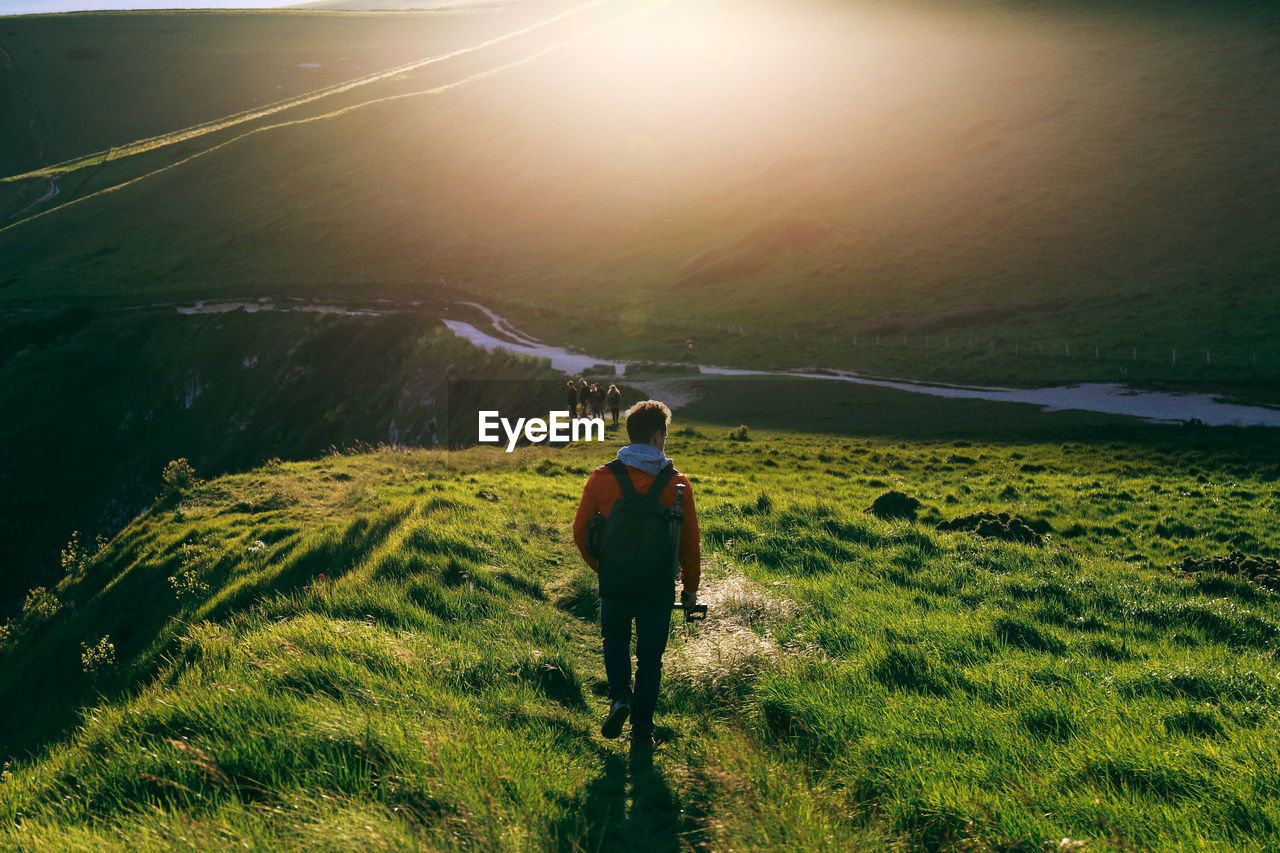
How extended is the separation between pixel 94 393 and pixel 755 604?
86631mm

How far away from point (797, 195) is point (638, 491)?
109355mm

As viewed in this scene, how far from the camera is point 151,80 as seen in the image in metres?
189

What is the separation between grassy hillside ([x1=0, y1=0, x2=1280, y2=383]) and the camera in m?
64.2

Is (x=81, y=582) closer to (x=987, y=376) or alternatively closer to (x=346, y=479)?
(x=346, y=479)

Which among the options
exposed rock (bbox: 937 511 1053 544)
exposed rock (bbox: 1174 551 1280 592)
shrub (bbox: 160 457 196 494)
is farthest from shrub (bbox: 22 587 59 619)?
exposed rock (bbox: 1174 551 1280 592)

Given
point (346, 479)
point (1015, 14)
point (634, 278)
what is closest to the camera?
point (346, 479)

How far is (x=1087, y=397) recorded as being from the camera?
38156 mm

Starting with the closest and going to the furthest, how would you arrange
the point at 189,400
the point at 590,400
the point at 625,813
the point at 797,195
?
1. the point at 625,813
2. the point at 590,400
3. the point at 189,400
4. the point at 797,195

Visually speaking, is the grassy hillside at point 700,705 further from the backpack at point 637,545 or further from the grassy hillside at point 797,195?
the grassy hillside at point 797,195

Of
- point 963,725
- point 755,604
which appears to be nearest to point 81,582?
point 755,604

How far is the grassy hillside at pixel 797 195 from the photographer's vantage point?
64250mm

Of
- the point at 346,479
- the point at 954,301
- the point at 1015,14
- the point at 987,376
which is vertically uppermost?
the point at 1015,14

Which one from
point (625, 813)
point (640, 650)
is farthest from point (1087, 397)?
point (625, 813)

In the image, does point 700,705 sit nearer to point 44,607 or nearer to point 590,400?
point 44,607
